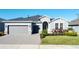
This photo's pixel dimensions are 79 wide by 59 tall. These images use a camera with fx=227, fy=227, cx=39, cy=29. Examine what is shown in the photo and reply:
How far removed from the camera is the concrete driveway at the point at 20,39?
35.4 ft

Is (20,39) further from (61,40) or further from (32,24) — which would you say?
(61,40)

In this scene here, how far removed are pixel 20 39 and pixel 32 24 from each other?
0.92 m

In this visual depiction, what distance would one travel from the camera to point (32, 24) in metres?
10.9

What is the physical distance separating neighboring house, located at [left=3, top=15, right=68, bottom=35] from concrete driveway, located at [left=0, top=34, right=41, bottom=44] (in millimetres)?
208

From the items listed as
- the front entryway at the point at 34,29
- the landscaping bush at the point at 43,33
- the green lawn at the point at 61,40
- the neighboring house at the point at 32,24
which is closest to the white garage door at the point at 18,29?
the neighboring house at the point at 32,24

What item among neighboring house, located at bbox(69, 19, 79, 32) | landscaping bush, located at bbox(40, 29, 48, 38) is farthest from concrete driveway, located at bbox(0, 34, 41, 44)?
neighboring house, located at bbox(69, 19, 79, 32)

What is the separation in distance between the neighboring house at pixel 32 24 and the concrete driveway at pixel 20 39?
208mm

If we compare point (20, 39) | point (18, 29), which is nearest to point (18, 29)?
point (18, 29)

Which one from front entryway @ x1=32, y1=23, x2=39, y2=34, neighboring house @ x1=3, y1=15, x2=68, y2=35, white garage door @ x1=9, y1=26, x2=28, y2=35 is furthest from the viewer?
white garage door @ x1=9, y1=26, x2=28, y2=35

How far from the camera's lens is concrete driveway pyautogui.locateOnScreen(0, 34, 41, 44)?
10.8 meters

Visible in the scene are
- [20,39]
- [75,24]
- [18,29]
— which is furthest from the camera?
[18,29]

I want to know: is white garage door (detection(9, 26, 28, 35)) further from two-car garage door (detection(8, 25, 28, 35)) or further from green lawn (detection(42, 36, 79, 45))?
green lawn (detection(42, 36, 79, 45))
